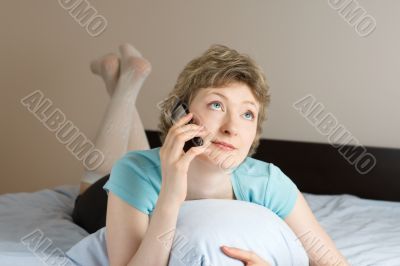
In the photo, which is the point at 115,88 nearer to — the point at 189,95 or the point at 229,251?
the point at 189,95

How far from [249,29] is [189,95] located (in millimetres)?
1607

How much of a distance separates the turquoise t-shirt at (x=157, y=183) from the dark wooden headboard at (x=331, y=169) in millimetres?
1329

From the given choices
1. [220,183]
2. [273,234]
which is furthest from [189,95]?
[273,234]

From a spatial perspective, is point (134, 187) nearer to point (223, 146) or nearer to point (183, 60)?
point (223, 146)

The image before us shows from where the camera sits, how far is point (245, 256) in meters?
0.83

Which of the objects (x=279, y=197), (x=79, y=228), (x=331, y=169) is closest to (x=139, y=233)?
(x=279, y=197)

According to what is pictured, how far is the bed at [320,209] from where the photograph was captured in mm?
1271

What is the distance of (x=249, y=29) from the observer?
8.22ft

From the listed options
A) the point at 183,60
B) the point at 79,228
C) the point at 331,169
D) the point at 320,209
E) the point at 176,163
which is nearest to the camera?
the point at 176,163

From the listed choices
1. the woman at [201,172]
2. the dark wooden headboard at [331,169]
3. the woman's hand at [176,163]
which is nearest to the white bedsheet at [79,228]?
the dark wooden headboard at [331,169]

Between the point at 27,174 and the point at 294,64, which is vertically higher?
the point at 294,64

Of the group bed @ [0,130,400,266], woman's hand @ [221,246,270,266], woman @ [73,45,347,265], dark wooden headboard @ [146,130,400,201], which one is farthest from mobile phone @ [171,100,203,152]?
dark wooden headboard @ [146,130,400,201]

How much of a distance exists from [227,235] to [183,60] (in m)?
1.86

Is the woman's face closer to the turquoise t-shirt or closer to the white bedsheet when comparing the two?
the turquoise t-shirt
